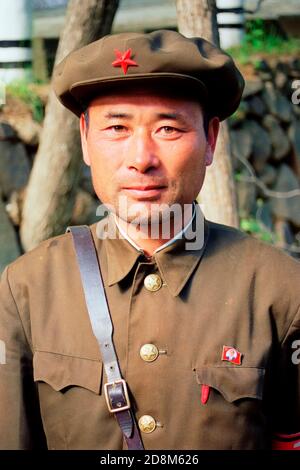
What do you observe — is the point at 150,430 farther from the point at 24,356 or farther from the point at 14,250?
the point at 14,250

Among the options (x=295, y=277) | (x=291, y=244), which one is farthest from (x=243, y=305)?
(x=291, y=244)

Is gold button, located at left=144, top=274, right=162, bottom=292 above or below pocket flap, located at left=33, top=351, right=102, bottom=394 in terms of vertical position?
above

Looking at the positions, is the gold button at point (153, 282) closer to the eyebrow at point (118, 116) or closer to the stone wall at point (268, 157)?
the eyebrow at point (118, 116)

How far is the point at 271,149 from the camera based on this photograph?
8.05 metres

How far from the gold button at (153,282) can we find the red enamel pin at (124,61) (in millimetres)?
575

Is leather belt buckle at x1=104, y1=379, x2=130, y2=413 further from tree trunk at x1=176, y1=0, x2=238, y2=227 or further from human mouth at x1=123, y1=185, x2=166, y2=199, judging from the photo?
tree trunk at x1=176, y1=0, x2=238, y2=227

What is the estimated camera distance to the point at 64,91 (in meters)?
2.55

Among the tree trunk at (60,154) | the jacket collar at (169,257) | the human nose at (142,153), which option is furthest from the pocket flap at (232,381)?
the tree trunk at (60,154)

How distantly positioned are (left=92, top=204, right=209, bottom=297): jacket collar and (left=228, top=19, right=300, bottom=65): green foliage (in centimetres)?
530

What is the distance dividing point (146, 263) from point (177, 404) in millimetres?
400

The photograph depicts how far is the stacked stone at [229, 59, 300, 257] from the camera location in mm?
7496

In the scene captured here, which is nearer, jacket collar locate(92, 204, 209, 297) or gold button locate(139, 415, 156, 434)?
gold button locate(139, 415, 156, 434)

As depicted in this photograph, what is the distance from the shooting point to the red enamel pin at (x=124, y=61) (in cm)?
237

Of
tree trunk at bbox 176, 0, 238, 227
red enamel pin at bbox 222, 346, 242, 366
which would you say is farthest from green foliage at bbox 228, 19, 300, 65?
red enamel pin at bbox 222, 346, 242, 366
